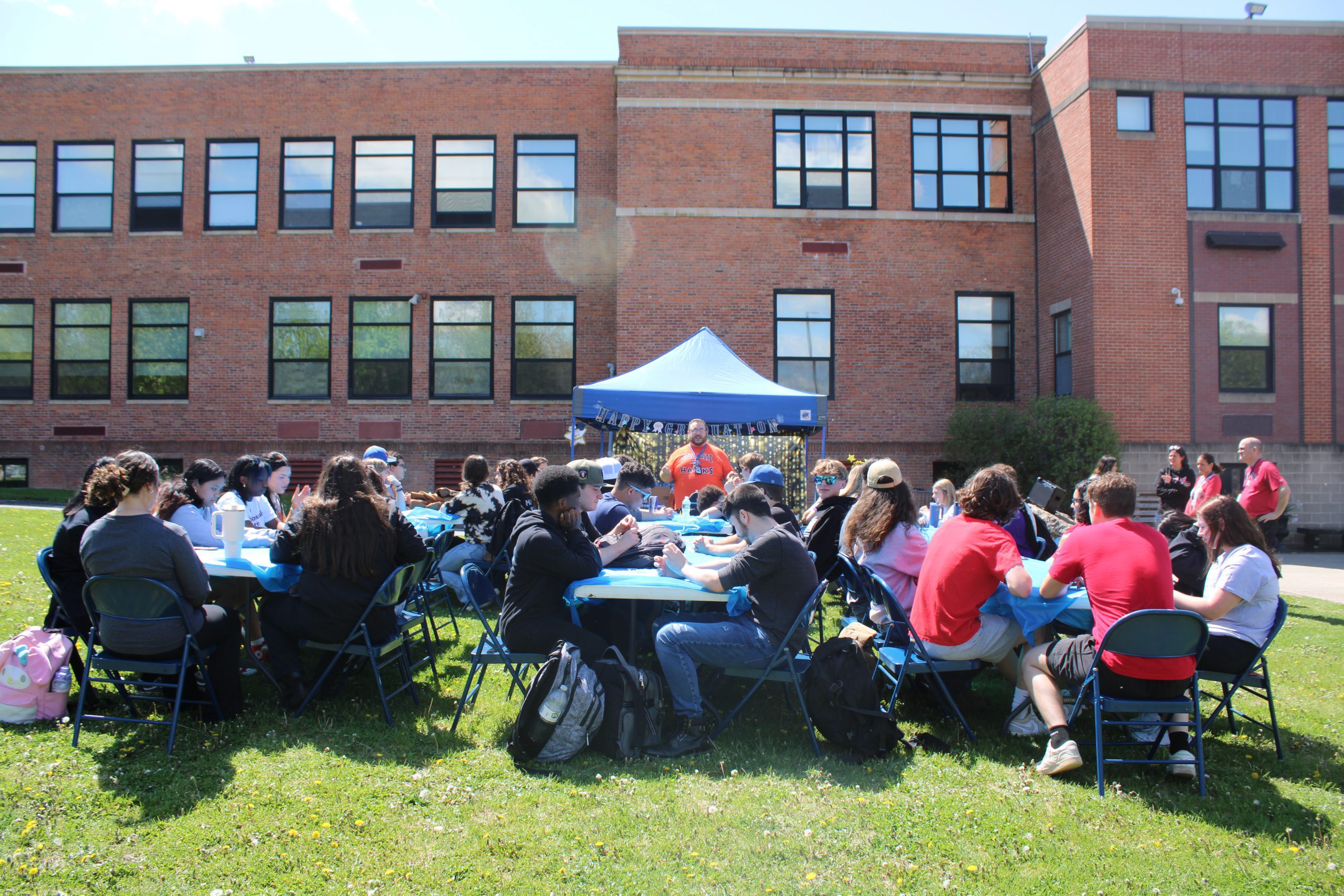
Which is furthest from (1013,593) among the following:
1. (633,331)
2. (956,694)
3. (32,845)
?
(633,331)

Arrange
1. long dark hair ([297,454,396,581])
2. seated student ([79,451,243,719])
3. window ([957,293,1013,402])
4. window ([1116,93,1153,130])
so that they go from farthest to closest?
window ([957,293,1013,402])
window ([1116,93,1153,130])
long dark hair ([297,454,396,581])
seated student ([79,451,243,719])

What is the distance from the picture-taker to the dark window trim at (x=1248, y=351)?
15.5 metres

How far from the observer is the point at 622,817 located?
141 inches

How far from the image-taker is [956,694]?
5.04 m

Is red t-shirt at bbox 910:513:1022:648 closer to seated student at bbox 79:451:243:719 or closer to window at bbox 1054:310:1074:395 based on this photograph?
seated student at bbox 79:451:243:719

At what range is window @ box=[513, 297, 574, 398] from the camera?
18172 millimetres

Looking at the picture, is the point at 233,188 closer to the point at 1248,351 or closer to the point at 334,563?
the point at 334,563

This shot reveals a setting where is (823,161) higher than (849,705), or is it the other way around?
(823,161)

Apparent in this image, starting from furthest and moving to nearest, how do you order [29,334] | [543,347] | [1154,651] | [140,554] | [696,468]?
[29,334] < [543,347] < [696,468] < [140,554] < [1154,651]

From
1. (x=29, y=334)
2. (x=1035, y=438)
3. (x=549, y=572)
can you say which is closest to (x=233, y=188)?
(x=29, y=334)

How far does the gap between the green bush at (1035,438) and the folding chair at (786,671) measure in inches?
467

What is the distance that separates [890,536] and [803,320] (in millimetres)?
12439

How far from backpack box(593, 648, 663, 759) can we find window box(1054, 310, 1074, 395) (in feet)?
47.1

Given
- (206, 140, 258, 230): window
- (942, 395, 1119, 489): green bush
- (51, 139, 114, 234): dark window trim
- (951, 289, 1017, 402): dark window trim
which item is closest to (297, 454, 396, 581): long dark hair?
(942, 395, 1119, 489): green bush
